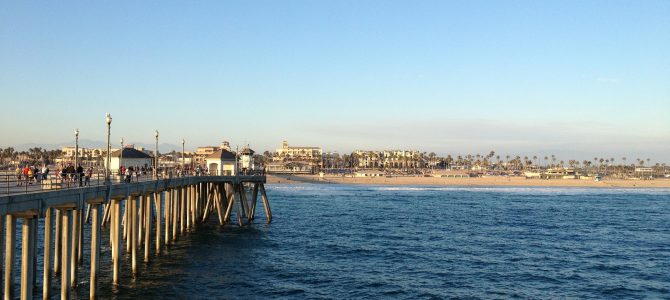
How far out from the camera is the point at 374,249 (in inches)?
1615

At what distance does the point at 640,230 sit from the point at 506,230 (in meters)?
13.0

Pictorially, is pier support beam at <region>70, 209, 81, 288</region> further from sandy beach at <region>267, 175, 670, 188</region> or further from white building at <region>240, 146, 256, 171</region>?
sandy beach at <region>267, 175, 670, 188</region>

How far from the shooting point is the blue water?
2842 centimetres

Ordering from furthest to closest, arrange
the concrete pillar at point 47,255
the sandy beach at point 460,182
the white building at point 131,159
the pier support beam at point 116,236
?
the sandy beach at point 460,182
the white building at point 131,159
the pier support beam at point 116,236
the concrete pillar at point 47,255

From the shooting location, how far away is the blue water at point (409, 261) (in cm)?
2842

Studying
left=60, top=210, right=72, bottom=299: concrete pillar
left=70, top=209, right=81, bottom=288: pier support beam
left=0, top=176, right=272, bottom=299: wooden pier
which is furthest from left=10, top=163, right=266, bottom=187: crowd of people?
left=60, top=210, right=72, bottom=299: concrete pillar

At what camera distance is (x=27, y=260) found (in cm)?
1823

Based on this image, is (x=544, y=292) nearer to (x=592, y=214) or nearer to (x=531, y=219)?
(x=531, y=219)

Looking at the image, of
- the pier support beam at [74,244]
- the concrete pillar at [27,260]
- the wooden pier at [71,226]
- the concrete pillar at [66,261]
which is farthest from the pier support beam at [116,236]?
the concrete pillar at [27,260]

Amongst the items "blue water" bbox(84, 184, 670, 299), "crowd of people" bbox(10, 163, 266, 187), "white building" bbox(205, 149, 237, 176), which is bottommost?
"blue water" bbox(84, 184, 670, 299)

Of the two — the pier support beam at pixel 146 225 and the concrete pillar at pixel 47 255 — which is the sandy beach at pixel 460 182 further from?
the concrete pillar at pixel 47 255

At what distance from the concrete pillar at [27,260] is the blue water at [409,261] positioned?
743 centimetres

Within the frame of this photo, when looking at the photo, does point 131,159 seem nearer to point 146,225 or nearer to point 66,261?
point 146,225

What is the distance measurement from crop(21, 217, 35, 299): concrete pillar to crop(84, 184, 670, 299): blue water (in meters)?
7.43
